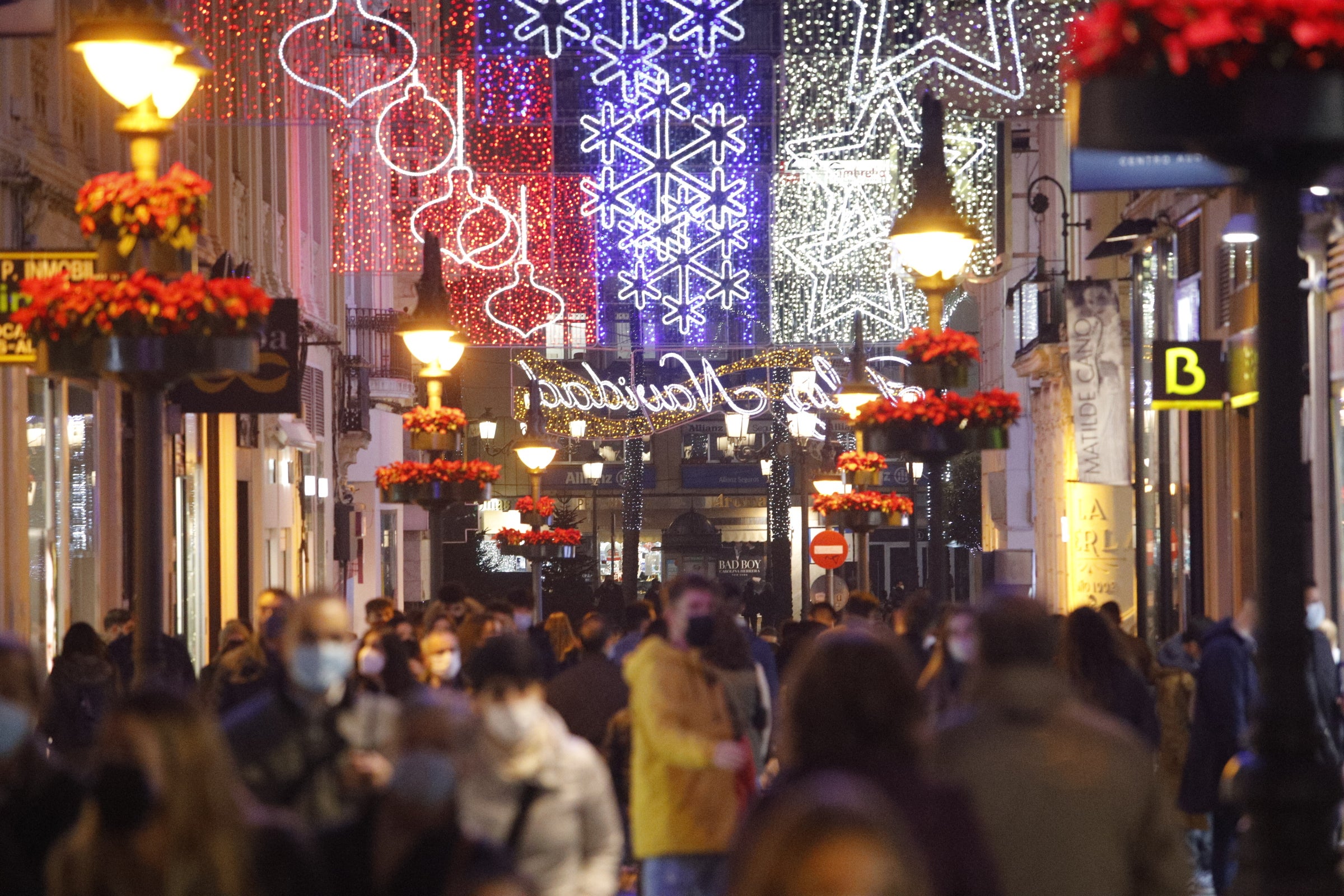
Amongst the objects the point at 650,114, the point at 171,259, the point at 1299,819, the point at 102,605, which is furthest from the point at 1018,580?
the point at 1299,819

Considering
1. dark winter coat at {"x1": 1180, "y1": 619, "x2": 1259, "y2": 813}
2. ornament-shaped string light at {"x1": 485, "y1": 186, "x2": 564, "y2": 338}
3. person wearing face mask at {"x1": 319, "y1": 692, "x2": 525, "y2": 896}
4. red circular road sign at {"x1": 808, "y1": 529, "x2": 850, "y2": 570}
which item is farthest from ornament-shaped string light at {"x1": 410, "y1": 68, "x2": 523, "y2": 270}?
person wearing face mask at {"x1": 319, "y1": 692, "x2": 525, "y2": 896}

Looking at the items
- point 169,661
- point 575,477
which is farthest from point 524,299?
point 575,477

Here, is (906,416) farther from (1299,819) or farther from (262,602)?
(1299,819)

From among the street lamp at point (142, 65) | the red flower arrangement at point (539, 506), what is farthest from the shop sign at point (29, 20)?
the red flower arrangement at point (539, 506)

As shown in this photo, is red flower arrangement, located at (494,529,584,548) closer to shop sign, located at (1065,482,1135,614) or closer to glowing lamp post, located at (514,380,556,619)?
glowing lamp post, located at (514,380,556,619)

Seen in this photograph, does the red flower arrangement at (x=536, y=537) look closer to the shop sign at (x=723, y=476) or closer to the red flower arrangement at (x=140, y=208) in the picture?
the red flower arrangement at (x=140, y=208)

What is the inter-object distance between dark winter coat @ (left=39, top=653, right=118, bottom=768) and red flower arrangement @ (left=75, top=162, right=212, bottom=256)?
422 cm

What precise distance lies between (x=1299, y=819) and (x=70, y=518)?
17595mm

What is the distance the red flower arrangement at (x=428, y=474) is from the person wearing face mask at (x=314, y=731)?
14.9m

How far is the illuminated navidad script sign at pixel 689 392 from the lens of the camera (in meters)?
39.8

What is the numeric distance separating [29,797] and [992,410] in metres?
10.7

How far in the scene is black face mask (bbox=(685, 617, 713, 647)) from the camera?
9734 mm

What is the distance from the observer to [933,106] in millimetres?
16406

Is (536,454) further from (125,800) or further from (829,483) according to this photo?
(125,800)
